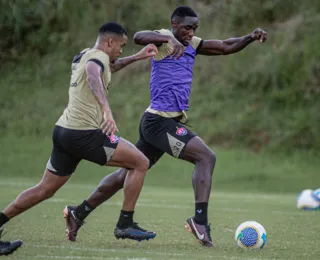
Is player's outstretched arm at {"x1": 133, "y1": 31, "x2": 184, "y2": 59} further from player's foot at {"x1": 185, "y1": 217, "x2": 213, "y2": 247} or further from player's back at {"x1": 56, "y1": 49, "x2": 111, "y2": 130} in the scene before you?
player's foot at {"x1": 185, "y1": 217, "x2": 213, "y2": 247}

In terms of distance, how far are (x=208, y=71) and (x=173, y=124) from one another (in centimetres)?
1902

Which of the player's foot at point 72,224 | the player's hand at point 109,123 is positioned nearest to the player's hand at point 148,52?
the player's hand at point 109,123

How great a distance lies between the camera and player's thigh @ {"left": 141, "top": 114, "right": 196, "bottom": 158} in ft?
29.1

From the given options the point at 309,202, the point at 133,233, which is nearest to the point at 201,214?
the point at 133,233

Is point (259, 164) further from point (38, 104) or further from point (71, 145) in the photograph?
point (71, 145)

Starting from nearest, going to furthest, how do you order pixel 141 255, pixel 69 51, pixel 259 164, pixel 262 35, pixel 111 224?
1. pixel 141 255
2. pixel 262 35
3. pixel 111 224
4. pixel 259 164
5. pixel 69 51

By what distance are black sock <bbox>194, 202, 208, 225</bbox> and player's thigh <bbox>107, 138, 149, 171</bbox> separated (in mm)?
909

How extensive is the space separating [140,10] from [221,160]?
24.6 feet

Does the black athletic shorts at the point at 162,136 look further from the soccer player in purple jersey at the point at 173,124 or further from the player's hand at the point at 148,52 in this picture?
the player's hand at the point at 148,52

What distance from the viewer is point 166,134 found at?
8.95 meters

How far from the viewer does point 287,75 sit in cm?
2600

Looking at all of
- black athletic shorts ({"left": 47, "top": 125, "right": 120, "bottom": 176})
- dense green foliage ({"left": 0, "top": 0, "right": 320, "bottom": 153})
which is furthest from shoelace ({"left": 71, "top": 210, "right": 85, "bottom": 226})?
dense green foliage ({"left": 0, "top": 0, "right": 320, "bottom": 153})

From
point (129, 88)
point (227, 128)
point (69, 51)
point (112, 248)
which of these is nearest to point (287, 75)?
point (227, 128)

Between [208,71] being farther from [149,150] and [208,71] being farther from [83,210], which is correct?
[83,210]
